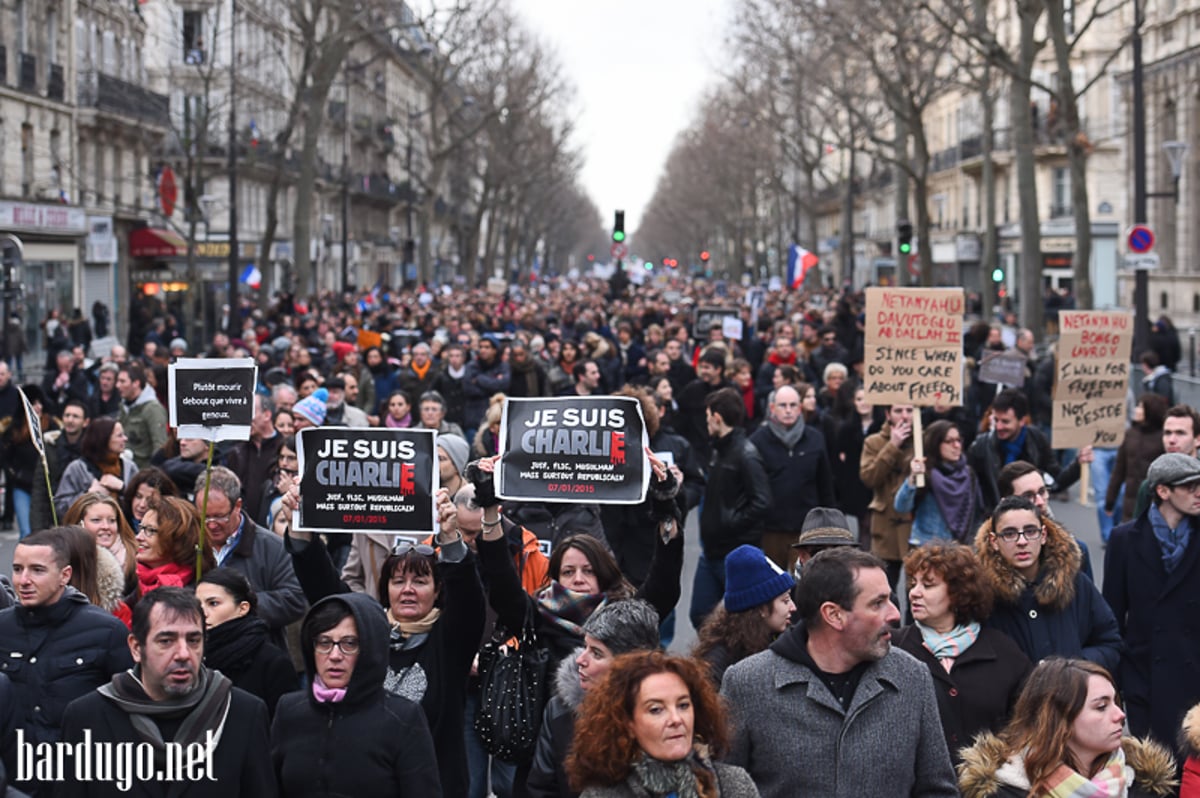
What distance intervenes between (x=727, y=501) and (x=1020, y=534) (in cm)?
324

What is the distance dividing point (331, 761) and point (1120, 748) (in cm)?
207

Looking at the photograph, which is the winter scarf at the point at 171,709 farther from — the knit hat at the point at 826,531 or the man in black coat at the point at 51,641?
the knit hat at the point at 826,531

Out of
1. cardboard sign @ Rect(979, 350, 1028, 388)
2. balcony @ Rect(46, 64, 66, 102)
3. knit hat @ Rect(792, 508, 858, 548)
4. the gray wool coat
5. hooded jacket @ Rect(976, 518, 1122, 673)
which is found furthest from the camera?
balcony @ Rect(46, 64, 66, 102)

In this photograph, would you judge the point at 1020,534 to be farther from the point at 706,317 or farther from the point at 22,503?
the point at 706,317

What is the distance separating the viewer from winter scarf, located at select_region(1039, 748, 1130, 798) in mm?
4480

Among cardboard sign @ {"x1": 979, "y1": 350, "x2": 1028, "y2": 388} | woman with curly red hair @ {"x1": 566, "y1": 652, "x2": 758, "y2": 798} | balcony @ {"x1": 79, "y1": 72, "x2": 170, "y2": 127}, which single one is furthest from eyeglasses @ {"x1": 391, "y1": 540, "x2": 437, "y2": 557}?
balcony @ {"x1": 79, "y1": 72, "x2": 170, "y2": 127}

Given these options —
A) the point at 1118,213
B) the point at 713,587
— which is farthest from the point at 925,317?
the point at 1118,213

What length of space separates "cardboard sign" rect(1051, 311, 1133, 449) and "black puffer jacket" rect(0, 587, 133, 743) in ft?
24.4

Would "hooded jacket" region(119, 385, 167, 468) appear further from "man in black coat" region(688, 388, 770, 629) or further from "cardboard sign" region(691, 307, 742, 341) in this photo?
"cardboard sign" region(691, 307, 742, 341)

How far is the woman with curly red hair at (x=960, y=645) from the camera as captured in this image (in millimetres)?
5422

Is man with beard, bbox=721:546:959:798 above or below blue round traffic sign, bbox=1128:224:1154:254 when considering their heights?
below

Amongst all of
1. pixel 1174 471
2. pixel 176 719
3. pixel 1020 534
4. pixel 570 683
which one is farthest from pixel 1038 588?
pixel 176 719

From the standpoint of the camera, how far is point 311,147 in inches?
1467

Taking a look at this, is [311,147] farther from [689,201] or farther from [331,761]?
[689,201]
